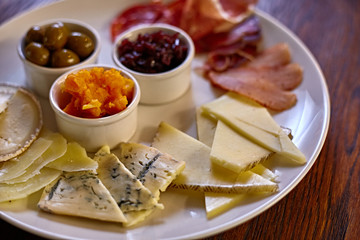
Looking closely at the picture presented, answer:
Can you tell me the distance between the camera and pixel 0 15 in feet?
10.2

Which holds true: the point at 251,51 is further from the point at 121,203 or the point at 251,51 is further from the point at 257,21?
the point at 121,203

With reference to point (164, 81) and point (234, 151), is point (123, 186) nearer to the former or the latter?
point (234, 151)

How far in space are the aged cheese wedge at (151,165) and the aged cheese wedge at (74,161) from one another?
159mm

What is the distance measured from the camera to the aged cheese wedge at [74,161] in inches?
76.5

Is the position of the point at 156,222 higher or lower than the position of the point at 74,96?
lower

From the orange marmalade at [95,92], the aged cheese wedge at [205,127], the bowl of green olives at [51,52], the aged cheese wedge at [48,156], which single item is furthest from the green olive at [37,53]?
the aged cheese wedge at [205,127]

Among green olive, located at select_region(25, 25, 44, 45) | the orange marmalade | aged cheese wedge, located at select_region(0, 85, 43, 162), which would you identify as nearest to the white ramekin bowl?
the orange marmalade

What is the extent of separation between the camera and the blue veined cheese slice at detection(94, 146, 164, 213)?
181 cm

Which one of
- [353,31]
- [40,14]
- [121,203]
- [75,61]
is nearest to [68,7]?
[40,14]

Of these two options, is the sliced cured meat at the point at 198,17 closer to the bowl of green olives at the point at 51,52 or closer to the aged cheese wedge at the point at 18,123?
the bowl of green olives at the point at 51,52

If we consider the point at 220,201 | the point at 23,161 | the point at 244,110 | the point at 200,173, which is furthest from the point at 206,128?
the point at 23,161

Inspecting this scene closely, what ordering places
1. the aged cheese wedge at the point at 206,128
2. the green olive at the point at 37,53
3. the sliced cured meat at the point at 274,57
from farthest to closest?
the sliced cured meat at the point at 274,57 → the green olive at the point at 37,53 → the aged cheese wedge at the point at 206,128

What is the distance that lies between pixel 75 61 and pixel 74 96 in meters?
0.35

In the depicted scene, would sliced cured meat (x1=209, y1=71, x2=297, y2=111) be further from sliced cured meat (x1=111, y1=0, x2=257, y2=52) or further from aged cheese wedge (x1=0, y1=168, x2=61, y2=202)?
aged cheese wedge (x1=0, y1=168, x2=61, y2=202)
